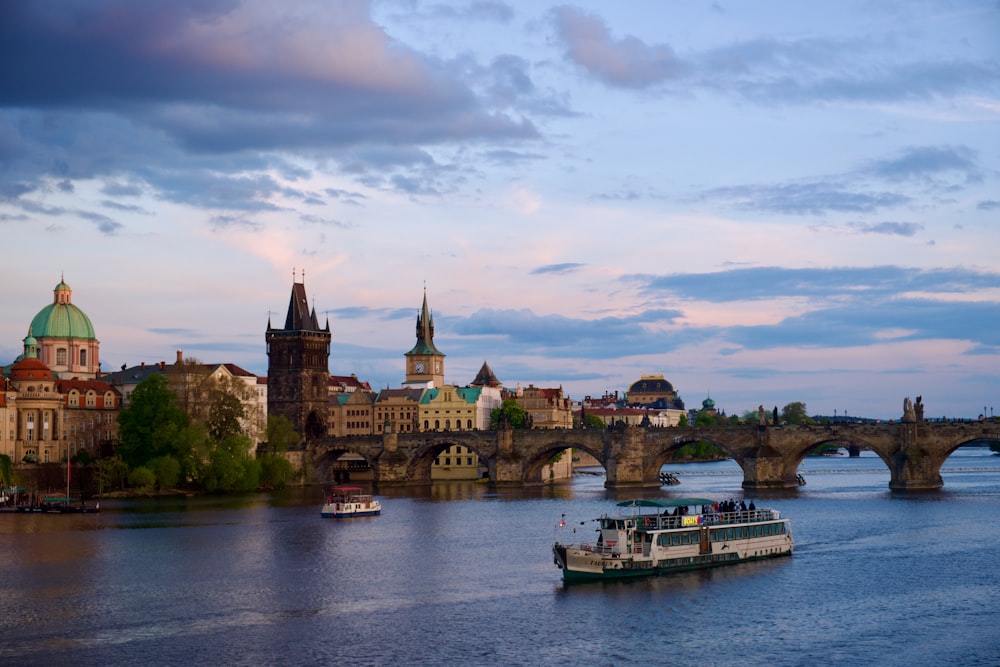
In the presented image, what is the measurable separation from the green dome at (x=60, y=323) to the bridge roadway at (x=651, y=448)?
118ft

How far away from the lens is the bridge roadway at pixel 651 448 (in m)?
121

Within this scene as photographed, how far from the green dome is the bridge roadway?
1413 inches

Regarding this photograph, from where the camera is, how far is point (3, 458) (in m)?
120

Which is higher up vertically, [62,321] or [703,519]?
[62,321]

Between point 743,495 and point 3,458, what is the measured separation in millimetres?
66600

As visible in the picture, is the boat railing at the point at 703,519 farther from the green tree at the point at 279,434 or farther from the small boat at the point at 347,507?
the green tree at the point at 279,434

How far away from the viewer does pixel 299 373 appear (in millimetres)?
172250

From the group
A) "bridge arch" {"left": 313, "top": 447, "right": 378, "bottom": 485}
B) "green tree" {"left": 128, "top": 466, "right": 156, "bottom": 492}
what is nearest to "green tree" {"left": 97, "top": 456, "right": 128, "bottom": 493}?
"green tree" {"left": 128, "top": 466, "right": 156, "bottom": 492}

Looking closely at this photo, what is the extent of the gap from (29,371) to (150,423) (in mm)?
18818

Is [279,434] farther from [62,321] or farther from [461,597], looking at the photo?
[461,597]

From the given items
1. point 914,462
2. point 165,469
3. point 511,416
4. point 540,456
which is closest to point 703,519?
point 914,462

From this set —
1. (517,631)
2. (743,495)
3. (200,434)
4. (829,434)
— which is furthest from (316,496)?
(517,631)

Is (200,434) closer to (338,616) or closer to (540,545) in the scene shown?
(540,545)

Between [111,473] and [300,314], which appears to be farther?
[300,314]
